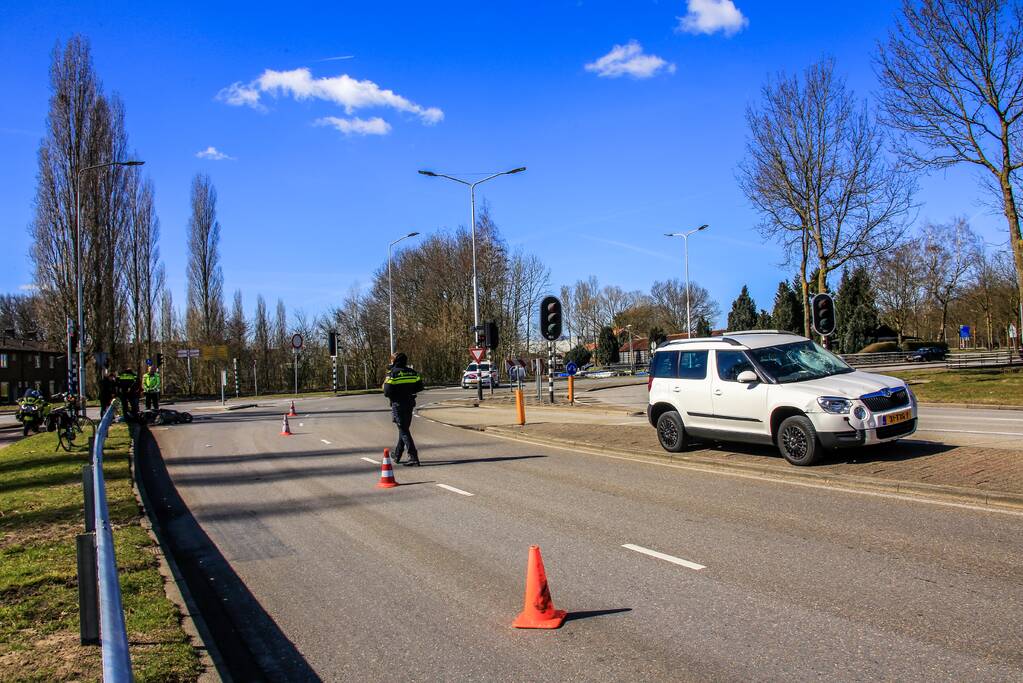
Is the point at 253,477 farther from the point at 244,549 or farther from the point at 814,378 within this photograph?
the point at 814,378

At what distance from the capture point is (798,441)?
10266mm

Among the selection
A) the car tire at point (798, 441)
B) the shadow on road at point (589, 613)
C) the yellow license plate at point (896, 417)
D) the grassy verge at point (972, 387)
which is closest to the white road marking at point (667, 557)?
the shadow on road at point (589, 613)

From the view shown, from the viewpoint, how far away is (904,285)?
2562 inches

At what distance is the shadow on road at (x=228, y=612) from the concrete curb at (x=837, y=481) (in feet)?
22.8

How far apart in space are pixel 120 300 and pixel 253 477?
41323 mm

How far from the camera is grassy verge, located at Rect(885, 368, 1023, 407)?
67.4 ft

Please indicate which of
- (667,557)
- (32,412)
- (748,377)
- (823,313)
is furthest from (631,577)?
(32,412)

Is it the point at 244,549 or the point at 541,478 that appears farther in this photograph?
the point at 541,478

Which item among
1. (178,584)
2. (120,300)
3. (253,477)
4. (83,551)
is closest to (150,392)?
(253,477)

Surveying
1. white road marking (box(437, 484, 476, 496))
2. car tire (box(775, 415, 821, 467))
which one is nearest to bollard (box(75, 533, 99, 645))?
white road marking (box(437, 484, 476, 496))

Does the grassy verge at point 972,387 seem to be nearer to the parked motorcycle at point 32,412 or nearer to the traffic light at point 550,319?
the traffic light at point 550,319

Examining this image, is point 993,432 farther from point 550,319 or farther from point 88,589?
point 88,589

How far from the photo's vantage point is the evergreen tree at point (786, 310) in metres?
81.0

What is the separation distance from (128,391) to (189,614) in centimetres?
2026
